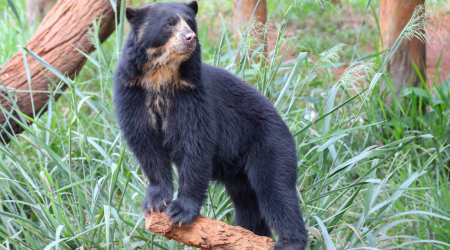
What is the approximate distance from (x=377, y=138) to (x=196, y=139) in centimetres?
270

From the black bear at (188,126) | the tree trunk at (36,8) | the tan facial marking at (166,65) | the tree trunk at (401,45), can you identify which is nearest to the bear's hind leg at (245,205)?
the black bear at (188,126)

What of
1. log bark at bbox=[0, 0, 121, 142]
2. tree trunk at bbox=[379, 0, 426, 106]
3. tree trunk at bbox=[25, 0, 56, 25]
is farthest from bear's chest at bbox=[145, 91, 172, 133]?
Answer: tree trunk at bbox=[25, 0, 56, 25]

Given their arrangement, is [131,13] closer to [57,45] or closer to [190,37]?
[190,37]

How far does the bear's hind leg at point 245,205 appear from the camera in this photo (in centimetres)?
298

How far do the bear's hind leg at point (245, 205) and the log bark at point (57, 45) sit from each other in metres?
2.05

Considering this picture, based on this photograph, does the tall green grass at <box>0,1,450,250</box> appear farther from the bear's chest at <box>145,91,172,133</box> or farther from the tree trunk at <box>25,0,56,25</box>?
the tree trunk at <box>25,0,56,25</box>

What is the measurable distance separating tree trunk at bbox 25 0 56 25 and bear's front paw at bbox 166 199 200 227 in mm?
5161

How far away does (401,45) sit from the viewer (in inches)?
184

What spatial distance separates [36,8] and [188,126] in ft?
17.0

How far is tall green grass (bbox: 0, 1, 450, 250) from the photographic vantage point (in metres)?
2.78

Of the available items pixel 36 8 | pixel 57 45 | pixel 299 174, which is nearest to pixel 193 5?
pixel 299 174

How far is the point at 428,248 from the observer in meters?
3.29

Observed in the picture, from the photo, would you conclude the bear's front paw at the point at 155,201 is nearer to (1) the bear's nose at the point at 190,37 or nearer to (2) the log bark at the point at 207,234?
(2) the log bark at the point at 207,234

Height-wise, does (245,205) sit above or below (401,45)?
below
